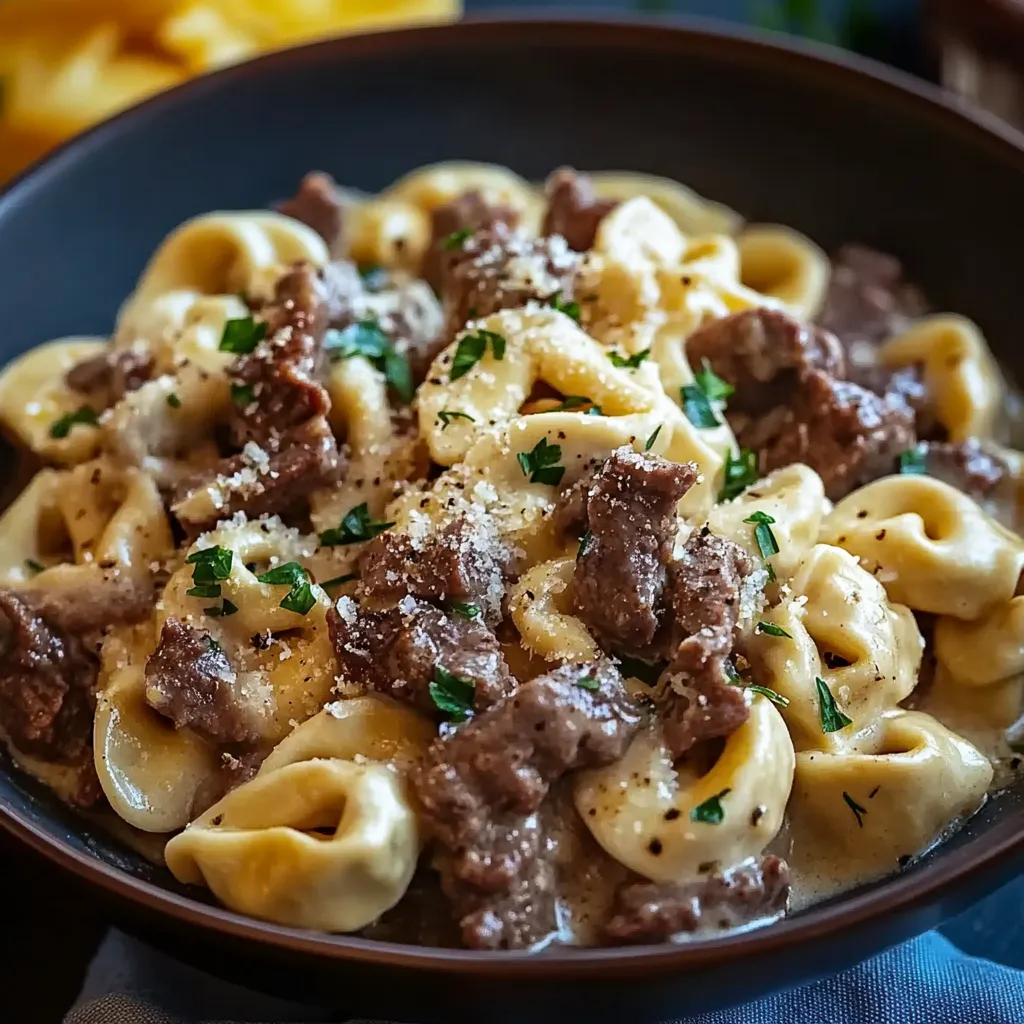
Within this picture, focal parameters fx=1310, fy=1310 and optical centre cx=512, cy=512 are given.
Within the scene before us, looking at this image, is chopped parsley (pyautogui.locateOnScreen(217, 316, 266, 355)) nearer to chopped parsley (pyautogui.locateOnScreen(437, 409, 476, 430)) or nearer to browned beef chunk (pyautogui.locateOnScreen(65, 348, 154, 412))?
browned beef chunk (pyautogui.locateOnScreen(65, 348, 154, 412))

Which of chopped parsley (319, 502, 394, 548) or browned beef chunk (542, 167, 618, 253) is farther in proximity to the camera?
browned beef chunk (542, 167, 618, 253)

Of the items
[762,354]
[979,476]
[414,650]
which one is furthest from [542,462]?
[979,476]

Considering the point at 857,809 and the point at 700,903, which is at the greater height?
the point at 857,809

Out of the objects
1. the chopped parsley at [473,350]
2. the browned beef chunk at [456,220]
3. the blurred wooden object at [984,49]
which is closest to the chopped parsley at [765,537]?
the chopped parsley at [473,350]

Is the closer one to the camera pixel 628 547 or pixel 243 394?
pixel 628 547

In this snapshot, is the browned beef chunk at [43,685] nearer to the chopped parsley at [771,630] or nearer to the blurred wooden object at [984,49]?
the chopped parsley at [771,630]

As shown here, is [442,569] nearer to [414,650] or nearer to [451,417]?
[414,650]

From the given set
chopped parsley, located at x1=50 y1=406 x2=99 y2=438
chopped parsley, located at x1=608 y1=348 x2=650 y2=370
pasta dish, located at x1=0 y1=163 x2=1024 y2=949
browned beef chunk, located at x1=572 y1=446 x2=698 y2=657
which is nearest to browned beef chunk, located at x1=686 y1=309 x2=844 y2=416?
pasta dish, located at x1=0 y1=163 x2=1024 y2=949
